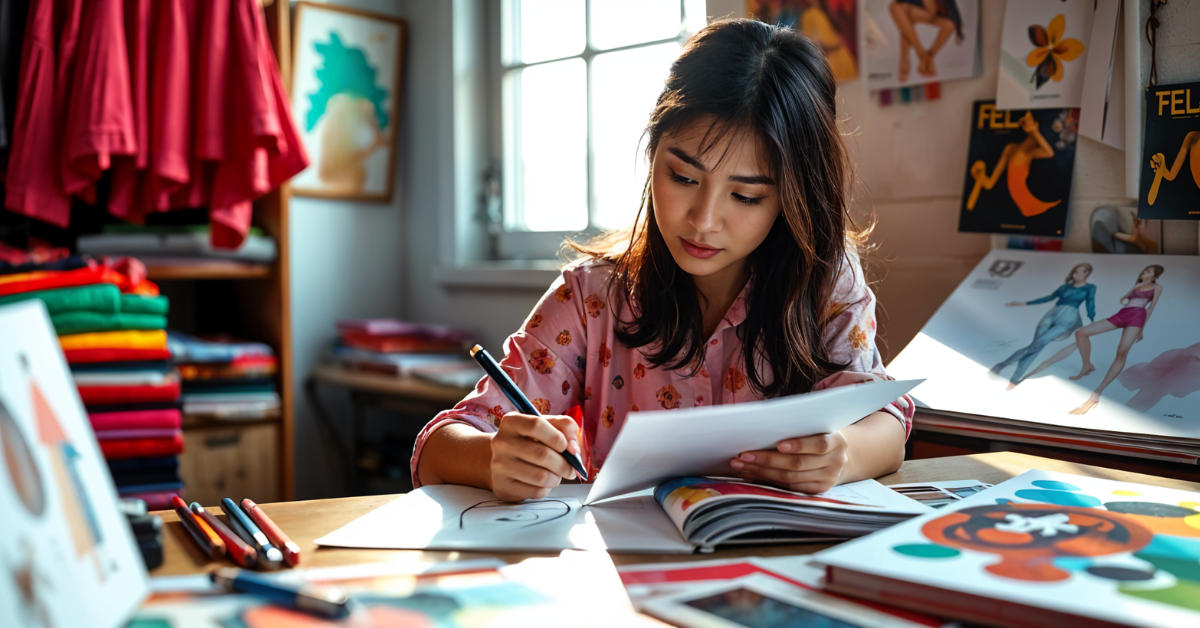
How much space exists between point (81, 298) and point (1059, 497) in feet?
5.09

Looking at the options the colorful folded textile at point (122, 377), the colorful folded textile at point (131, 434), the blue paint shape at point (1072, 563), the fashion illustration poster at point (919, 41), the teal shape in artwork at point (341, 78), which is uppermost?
the teal shape in artwork at point (341, 78)

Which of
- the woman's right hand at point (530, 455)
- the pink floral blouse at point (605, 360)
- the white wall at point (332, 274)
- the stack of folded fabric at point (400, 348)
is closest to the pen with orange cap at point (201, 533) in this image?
A: the woman's right hand at point (530, 455)

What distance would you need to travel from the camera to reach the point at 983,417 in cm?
104

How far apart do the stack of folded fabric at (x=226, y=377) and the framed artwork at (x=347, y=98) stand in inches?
23.9

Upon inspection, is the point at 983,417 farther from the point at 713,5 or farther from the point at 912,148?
the point at 713,5

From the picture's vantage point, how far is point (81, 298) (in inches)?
61.2

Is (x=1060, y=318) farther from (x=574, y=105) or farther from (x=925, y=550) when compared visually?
(x=574, y=105)

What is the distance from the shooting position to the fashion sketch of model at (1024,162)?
1.33m

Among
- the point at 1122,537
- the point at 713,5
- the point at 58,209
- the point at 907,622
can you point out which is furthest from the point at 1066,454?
the point at 58,209

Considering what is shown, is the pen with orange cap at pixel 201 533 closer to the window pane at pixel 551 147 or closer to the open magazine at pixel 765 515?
the open magazine at pixel 765 515

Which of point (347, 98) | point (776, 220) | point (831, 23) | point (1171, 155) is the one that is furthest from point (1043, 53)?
point (347, 98)

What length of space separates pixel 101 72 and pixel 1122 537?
1862mm

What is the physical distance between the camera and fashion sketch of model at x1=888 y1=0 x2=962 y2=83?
1.43 metres

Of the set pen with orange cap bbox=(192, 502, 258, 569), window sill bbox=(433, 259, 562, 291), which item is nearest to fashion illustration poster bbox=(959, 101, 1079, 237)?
window sill bbox=(433, 259, 562, 291)
